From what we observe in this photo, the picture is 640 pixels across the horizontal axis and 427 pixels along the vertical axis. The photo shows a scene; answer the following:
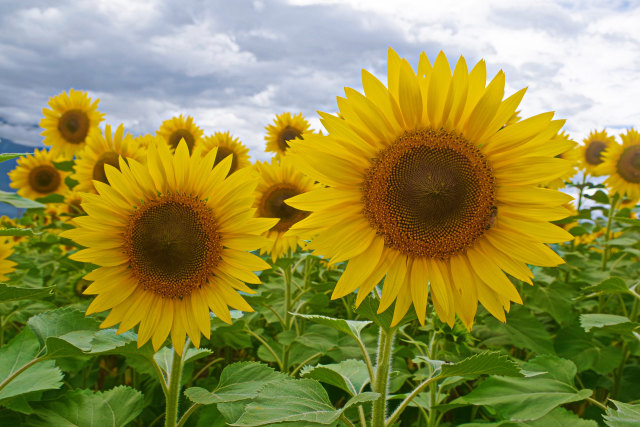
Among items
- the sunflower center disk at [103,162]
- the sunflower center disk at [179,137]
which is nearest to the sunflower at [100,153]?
the sunflower center disk at [103,162]

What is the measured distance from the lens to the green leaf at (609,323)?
2.26m

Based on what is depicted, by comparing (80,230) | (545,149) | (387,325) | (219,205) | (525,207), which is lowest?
(387,325)

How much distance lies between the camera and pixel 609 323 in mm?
2324

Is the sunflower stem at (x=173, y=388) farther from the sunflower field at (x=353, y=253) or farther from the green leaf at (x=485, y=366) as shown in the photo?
the green leaf at (x=485, y=366)

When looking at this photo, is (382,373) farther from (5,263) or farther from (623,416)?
(5,263)

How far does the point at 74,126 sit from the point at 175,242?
5.98 meters

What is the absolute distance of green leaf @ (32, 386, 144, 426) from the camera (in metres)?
2.23

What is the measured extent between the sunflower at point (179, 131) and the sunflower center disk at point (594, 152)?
6.00 meters

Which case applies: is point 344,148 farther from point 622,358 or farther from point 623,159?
point 623,159

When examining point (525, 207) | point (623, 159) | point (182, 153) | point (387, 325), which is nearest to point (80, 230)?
point (182, 153)

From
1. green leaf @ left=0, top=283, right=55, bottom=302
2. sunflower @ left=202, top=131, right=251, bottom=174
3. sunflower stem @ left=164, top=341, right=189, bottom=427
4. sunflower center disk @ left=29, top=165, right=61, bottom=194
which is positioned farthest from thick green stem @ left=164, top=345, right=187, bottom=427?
sunflower center disk @ left=29, top=165, right=61, bottom=194

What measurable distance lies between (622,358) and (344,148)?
9.41 feet

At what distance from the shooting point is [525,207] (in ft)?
5.89

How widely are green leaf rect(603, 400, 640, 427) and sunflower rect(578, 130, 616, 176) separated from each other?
6.34 metres
